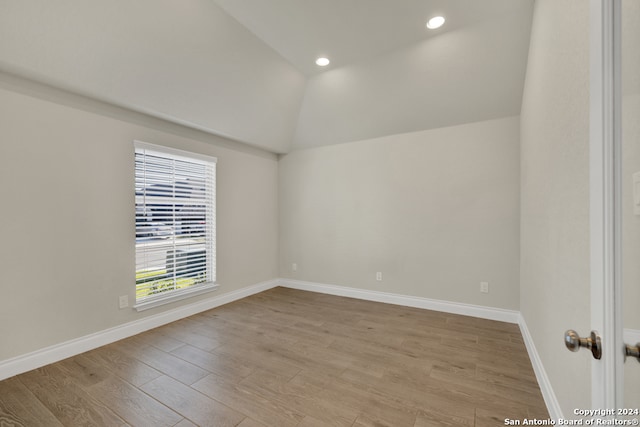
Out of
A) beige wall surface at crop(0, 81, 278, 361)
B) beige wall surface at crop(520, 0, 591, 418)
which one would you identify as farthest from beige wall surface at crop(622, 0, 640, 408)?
beige wall surface at crop(0, 81, 278, 361)

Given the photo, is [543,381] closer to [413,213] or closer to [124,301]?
[413,213]

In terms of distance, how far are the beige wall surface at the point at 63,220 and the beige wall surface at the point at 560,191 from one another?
355 cm

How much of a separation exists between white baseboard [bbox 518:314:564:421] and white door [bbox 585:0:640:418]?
129cm

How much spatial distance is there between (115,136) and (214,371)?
2.45 meters

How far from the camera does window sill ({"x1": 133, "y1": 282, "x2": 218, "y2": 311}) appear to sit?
9.68 feet

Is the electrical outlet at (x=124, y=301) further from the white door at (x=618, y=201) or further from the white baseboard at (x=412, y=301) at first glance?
the white door at (x=618, y=201)

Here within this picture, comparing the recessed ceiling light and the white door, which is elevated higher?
the recessed ceiling light

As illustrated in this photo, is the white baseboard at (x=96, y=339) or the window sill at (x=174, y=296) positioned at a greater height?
the window sill at (x=174, y=296)

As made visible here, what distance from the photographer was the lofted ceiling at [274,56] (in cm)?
208

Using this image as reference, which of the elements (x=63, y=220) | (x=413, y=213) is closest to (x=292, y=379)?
(x=63, y=220)

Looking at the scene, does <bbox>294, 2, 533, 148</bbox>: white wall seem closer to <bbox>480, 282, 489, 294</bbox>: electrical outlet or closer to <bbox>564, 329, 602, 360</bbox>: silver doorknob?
<bbox>480, 282, 489, 294</bbox>: electrical outlet

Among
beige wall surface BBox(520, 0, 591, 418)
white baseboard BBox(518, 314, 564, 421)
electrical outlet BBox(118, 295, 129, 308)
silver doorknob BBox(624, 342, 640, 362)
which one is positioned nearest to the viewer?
silver doorknob BBox(624, 342, 640, 362)

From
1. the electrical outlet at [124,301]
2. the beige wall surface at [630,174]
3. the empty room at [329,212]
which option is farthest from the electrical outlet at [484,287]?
the electrical outlet at [124,301]

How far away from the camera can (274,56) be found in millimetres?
3057
